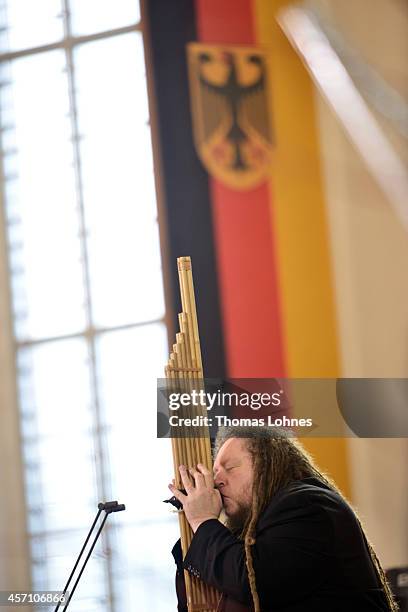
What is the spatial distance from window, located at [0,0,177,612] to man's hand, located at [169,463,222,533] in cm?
385

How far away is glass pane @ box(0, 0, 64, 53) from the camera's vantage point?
25.3 feet

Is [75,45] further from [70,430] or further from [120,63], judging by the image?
[70,430]

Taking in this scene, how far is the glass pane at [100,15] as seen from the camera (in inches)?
295

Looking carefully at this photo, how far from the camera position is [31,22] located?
7.74 m

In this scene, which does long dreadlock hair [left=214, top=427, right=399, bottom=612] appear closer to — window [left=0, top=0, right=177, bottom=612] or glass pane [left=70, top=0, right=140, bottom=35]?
window [left=0, top=0, right=177, bottom=612]

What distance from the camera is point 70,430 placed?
7094 mm

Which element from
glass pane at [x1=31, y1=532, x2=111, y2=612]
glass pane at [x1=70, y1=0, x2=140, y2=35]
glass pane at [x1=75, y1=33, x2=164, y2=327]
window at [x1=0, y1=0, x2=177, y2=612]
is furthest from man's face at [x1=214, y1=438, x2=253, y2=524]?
glass pane at [x1=70, y1=0, x2=140, y2=35]

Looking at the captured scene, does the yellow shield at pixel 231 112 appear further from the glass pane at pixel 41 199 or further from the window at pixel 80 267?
the glass pane at pixel 41 199

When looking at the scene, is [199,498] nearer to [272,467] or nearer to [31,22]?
[272,467]

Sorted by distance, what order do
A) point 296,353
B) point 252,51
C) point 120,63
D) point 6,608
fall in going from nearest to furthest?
1. point 6,608
2. point 296,353
3. point 252,51
4. point 120,63

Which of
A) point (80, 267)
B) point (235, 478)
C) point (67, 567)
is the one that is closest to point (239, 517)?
point (235, 478)

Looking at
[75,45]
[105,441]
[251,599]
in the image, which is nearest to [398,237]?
[105,441]

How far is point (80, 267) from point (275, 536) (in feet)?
16.5

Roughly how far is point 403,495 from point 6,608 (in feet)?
7.78
